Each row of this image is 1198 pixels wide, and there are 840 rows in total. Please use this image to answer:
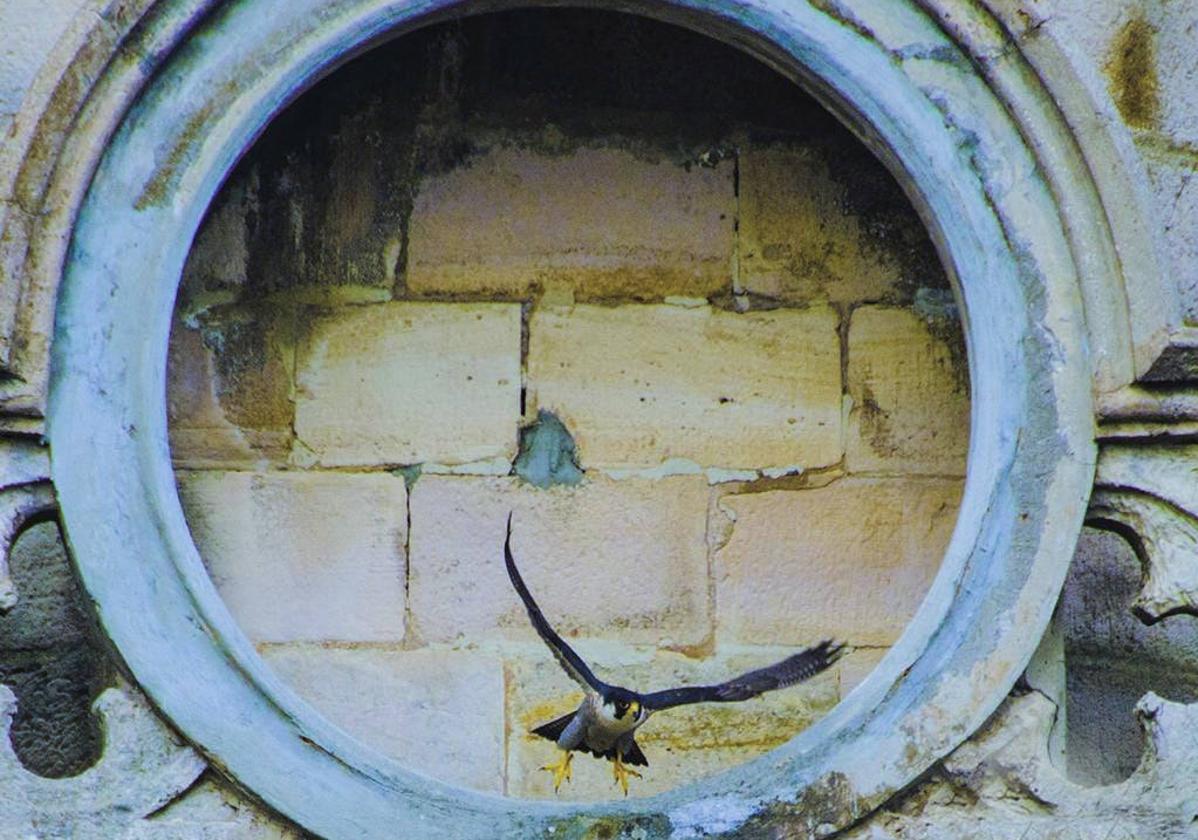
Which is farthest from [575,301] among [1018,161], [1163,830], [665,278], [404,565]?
[1163,830]

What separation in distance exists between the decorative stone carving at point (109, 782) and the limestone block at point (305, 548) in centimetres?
66

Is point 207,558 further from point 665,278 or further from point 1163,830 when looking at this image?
point 1163,830

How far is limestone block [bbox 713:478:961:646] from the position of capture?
3.52m

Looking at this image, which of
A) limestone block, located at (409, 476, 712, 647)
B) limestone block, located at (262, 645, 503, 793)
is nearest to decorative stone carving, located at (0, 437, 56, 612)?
limestone block, located at (262, 645, 503, 793)

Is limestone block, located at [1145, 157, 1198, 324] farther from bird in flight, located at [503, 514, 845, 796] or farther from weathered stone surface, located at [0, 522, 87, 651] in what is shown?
weathered stone surface, located at [0, 522, 87, 651]

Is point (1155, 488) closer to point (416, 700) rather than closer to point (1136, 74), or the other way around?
point (1136, 74)

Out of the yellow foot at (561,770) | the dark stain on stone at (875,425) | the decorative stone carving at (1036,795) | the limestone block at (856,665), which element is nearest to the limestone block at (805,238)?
the dark stain on stone at (875,425)

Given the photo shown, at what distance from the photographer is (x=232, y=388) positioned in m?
3.50

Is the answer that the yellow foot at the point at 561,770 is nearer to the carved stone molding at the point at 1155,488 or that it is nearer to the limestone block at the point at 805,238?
the limestone block at the point at 805,238

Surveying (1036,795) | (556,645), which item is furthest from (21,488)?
(1036,795)

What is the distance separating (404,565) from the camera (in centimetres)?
350

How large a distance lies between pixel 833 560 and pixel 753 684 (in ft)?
1.40

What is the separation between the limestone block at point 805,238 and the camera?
358 cm

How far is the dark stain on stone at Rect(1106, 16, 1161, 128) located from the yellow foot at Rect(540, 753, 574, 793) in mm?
1163
